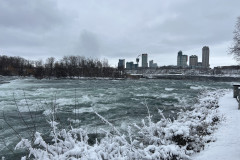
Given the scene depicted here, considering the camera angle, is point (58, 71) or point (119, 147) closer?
point (119, 147)

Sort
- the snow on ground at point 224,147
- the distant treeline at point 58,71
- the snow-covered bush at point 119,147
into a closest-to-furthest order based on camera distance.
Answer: the snow-covered bush at point 119,147
the snow on ground at point 224,147
the distant treeline at point 58,71

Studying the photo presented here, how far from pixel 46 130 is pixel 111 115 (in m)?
4.24

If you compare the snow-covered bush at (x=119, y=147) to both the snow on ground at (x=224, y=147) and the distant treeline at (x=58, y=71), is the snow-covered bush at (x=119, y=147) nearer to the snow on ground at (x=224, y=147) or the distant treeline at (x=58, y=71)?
the snow on ground at (x=224, y=147)

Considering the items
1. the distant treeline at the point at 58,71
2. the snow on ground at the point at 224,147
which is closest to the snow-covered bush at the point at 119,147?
the snow on ground at the point at 224,147

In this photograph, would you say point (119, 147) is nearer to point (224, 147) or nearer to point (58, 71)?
point (224, 147)

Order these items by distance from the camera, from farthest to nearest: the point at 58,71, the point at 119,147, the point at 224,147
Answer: the point at 58,71
the point at 224,147
the point at 119,147

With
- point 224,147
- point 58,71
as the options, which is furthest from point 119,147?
point 58,71

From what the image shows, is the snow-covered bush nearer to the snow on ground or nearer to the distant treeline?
the snow on ground

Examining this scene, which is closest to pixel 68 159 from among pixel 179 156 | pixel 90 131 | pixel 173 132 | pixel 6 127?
pixel 179 156

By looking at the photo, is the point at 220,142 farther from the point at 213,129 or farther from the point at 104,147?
the point at 104,147

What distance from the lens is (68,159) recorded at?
3.69 metres

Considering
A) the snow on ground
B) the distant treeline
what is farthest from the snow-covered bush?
the distant treeline

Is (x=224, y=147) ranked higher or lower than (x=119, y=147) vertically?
lower

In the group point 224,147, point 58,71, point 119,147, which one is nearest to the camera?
point 119,147
